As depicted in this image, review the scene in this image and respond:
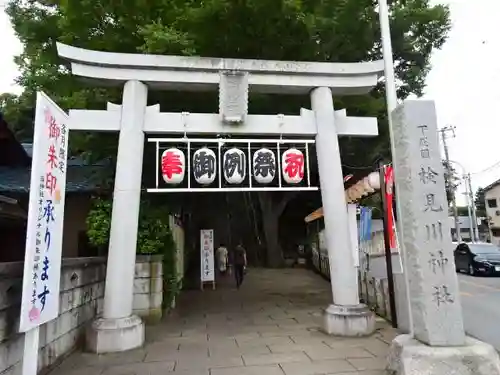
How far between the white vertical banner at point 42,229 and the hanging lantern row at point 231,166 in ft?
9.57

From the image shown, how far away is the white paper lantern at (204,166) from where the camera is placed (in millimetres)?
7477

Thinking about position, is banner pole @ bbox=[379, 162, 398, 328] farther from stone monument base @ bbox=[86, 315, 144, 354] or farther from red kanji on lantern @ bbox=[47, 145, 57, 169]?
red kanji on lantern @ bbox=[47, 145, 57, 169]

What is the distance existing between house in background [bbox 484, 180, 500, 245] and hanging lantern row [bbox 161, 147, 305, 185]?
168ft

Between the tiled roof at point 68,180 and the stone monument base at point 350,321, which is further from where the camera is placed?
the tiled roof at point 68,180

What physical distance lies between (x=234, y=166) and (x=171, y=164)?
4.06ft

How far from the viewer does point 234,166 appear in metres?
7.61

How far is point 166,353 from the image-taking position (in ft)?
21.5

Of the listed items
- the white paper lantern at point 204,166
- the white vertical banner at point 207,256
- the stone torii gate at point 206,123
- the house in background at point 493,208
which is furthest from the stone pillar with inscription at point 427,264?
the house in background at point 493,208

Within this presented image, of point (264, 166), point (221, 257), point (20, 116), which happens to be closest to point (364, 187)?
point (264, 166)

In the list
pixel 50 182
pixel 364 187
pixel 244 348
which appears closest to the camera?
pixel 50 182

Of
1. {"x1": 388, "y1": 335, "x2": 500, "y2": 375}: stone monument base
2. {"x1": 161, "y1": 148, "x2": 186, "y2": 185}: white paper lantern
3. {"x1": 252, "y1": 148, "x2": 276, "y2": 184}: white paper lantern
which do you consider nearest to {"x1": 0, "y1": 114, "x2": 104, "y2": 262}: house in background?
{"x1": 161, "y1": 148, "x2": 186, "y2": 185}: white paper lantern

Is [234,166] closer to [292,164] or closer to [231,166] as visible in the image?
[231,166]

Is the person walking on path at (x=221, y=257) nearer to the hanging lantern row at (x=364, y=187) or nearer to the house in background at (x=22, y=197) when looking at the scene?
the house in background at (x=22, y=197)

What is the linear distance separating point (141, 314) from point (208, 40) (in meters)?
6.66
